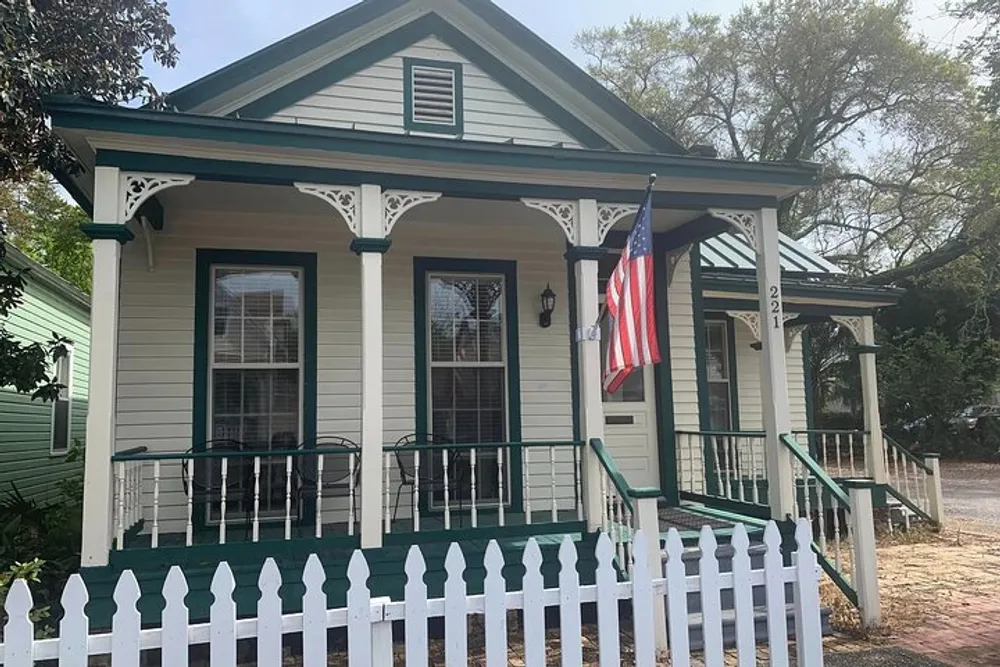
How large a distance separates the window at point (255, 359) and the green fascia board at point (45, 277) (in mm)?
3288

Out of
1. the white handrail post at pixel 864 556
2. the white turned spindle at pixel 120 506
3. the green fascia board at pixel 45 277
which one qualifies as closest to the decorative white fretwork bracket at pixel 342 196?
the white turned spindle at pixel 120 506

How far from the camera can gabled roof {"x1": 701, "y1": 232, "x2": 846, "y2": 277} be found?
404 inches

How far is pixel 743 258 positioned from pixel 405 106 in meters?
5.56

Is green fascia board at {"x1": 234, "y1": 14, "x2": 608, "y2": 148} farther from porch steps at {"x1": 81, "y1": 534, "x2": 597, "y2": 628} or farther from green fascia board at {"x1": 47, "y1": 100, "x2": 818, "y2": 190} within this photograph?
porch steps at {"x1": 81, "y1": 534, "x2": 597, "y2": 628}

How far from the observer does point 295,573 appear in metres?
5.47

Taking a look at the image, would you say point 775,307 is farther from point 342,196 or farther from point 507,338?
point 342,196

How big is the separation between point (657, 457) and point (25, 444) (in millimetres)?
9410

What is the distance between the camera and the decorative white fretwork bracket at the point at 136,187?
5254mm

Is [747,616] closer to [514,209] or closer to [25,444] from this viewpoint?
[514,209]

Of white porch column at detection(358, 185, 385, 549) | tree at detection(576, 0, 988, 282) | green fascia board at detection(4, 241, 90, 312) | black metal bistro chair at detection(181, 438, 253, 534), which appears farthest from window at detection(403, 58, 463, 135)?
tree at detection(576, 0, 988, 282)

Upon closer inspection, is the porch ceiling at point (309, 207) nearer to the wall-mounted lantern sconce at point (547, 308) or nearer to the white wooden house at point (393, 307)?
the white wooden house at point (393, 307)

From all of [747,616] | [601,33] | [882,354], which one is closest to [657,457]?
[747,616]

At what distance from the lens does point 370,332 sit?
5531mm

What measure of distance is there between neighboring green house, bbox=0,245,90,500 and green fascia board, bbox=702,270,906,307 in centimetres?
863
